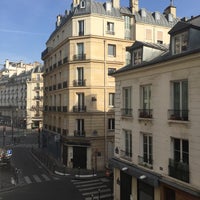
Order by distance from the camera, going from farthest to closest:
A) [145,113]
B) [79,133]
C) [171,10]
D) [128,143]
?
[171,10] → [79,133] → [128,143] → [145,113]

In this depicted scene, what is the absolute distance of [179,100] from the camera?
1121 centimetres

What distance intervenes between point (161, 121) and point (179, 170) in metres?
2.37

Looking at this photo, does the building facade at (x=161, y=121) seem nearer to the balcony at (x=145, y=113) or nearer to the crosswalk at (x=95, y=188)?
the balcony at (x=145, y=113)

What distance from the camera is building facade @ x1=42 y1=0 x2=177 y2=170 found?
26.9 meters

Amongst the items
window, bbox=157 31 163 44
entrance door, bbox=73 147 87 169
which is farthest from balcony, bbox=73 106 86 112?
window, bbox=157 31 163 44

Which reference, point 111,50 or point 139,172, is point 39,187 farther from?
point 111,50

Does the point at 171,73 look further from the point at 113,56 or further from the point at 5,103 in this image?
the point at 5,103

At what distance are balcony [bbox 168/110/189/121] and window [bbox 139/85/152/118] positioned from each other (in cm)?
151

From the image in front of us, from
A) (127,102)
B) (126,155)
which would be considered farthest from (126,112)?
(126,155)

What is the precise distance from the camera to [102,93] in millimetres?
27328

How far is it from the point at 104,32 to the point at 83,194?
16.7 meters

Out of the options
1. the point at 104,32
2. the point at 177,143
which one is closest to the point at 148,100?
the point at 177,143

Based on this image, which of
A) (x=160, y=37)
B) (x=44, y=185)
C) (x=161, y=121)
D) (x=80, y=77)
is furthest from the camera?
(x=160, y=37)

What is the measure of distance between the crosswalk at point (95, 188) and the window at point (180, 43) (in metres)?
10.4
